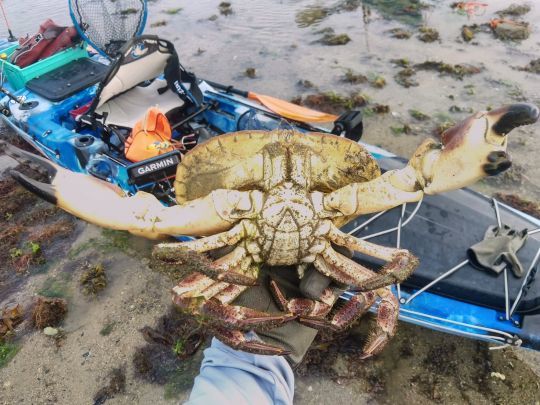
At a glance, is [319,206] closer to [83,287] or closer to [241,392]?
[241,392]

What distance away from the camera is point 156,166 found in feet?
16.2

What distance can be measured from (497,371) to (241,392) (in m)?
3.39

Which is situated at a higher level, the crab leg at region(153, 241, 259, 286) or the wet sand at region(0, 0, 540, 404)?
the crab leg at region(153, 241, 259, 286)

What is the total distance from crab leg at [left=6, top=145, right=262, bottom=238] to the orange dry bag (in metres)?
2.50

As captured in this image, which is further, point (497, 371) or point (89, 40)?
point (89, 40)

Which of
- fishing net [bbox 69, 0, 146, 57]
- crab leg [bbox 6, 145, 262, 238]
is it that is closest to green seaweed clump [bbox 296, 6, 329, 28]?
fishing net [bbox 69, 0, 146, 57]

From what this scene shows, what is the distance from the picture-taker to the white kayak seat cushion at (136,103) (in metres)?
6.44

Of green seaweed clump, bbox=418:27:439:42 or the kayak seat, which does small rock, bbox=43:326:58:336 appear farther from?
green seaweed clump, bbox=418:27:439:42

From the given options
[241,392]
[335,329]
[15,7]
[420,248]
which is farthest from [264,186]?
[15,7]

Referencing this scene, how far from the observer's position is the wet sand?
14.9ft

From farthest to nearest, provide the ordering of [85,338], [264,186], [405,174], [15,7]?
1. [15,7]
2. [85,338]
3. [264,186]
4. [405,174]

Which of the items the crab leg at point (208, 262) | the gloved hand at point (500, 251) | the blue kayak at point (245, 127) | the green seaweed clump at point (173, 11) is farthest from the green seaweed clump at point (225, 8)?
the crab leg at point (208, 262)

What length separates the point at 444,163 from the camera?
2559 millimetres

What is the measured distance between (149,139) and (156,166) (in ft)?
2.52
